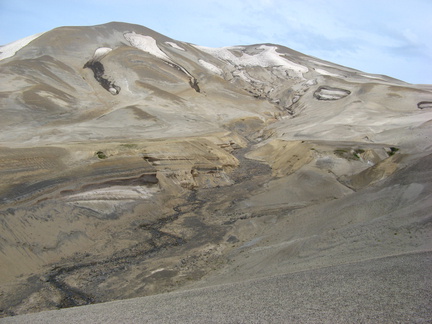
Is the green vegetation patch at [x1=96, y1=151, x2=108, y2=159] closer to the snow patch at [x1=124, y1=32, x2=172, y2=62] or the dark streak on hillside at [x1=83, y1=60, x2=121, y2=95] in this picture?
the dark streak on hillside at [x1=83, y1=60, x2=121, y2=95]

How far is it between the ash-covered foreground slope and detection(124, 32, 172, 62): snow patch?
14.0m

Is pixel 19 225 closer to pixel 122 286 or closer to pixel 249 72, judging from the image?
pixel 122 286

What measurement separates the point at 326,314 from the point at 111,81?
48.2 meters

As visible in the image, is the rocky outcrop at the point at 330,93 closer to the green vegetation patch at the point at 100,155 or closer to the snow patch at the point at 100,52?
the snow patch at the point at 100,52

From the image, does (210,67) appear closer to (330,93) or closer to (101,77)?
(330,93)

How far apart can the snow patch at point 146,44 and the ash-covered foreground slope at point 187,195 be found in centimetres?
1400

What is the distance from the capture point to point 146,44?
6356cm

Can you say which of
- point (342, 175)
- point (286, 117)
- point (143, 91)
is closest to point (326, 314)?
point (342, 175)

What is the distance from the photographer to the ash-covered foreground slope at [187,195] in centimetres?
1130

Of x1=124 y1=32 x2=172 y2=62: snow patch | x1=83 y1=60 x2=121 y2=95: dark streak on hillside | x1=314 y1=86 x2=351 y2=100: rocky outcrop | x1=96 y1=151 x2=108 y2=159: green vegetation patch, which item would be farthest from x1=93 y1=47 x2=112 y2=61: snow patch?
x1=96 y1=151 x2=108 y2=159: green vegetation patch

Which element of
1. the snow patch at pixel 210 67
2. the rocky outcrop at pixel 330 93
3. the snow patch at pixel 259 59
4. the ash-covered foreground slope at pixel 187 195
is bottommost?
the ash-covered foreground slope at pixel 187 195

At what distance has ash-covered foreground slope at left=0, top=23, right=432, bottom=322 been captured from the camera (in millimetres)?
11297

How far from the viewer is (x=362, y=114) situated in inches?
1740

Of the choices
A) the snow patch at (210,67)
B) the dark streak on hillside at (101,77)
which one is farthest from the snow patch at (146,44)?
the dark streak on hillside at (101,77)
